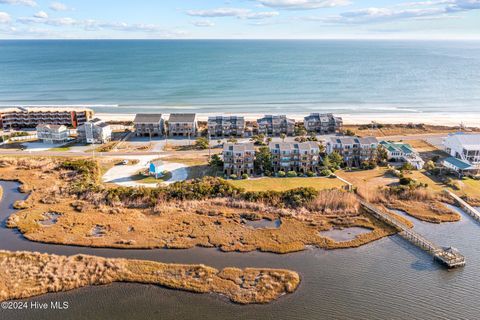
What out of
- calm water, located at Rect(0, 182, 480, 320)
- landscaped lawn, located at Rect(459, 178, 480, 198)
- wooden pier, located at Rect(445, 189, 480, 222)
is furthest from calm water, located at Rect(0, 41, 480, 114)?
calm water, located at Rect(0, 182, 480, 320)

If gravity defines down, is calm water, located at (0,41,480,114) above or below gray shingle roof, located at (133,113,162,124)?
above

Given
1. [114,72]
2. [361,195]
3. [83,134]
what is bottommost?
[361,195]

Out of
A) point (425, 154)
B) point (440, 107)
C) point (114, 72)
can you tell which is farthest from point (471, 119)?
point (114, 72)

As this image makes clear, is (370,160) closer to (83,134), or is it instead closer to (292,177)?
(292,177)

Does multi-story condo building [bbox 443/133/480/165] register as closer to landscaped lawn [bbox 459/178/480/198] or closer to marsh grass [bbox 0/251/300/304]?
landscaped lawn [bbox 459/178/480/198]

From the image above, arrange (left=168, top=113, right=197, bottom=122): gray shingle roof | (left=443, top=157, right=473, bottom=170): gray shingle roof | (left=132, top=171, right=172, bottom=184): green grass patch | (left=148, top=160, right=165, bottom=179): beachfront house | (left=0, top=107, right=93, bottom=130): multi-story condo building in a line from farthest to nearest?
(left=0, top=107, right=93, bottom=130): multi-story condo building → (left=168, top=113, right=197, bottom=122): gray shingle roof → (left=148, top=160, right=165, bottom=179): beachfront house → (left=443, top=157, right=473, bottom=170): gray shingle roof → (left=132, top=171, right=172, bottom=184): green grass patch

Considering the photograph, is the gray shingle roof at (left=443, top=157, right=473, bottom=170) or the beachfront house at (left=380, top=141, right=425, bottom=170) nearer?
the gray shingle roof at (left=443, top=157, right=473, bottom=170)
